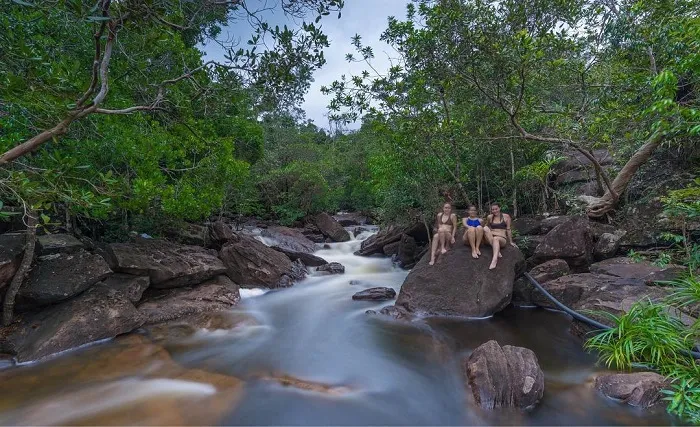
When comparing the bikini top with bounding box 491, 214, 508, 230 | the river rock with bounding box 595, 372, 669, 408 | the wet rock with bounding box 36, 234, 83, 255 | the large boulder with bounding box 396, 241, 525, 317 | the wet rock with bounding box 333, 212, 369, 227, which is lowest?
the river rock with bounding box 595, 372, 669, 408

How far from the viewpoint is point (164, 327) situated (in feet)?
21.7

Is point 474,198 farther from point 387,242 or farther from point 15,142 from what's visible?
point 15,142

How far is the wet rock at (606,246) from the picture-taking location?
8000 mm

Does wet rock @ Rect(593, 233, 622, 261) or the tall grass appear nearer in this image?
the tall grass

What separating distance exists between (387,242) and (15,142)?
38.9ft

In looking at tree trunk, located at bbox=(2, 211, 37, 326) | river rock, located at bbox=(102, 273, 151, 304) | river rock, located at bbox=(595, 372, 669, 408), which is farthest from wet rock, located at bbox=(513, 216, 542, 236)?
tree trunk, located at bbox=(2, 211, 37, 326)

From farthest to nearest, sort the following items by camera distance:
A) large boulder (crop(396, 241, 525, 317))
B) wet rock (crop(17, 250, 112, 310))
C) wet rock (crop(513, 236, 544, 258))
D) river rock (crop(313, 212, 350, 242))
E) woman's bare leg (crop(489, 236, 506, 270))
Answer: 1. river rock (crop(313, 212, 350, 242))
2. wet rock (crop(513, 236, 544, 258))
3. woman's bare leg (crop(489, 236, 506, 270))
4. large boulder (crop(396, 241, 525, 317))
5. wet rock (crop(17, 250, 112, 310))

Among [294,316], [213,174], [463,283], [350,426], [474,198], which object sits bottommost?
[350,426]

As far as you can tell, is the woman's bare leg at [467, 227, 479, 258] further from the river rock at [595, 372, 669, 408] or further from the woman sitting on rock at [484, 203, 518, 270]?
the river rock at [595, 372, 669, 408]

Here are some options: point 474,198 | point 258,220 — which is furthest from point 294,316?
point 258,220

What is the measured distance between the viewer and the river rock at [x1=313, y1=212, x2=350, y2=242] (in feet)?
58.3

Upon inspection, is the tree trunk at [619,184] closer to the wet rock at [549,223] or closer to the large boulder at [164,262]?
the wet rock at [549,223]

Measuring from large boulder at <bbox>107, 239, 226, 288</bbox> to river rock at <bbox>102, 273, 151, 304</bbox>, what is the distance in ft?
0.47

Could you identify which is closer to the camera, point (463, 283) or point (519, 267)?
point (463, 283)
